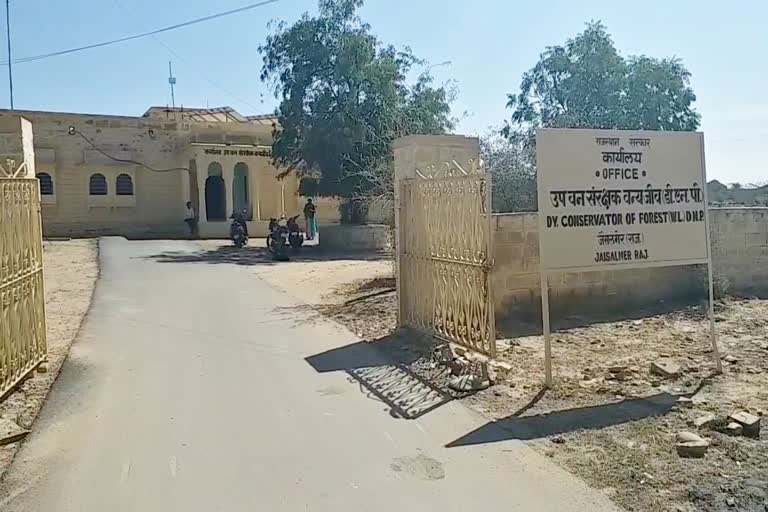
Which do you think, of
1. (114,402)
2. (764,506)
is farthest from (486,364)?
(114,402)

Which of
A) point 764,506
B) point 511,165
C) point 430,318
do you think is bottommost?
point 764,506

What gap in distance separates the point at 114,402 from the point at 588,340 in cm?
530

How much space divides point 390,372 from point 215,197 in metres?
28.0

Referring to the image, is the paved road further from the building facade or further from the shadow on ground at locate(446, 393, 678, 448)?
the building facade

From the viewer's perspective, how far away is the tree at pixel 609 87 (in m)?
27.6

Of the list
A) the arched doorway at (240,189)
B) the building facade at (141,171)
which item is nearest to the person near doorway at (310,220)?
the building facade at (141,171)

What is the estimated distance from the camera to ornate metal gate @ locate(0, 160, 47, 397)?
241 inches

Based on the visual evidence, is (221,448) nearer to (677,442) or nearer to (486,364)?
(486,364)

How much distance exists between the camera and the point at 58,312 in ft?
35.3

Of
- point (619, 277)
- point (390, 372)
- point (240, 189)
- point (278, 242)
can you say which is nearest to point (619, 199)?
point (390, 372)

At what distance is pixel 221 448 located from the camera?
15.8 feet

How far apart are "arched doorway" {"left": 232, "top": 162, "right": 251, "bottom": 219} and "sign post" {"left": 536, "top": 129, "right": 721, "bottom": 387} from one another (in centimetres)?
2710

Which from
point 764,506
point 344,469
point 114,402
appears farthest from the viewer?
point 114,402

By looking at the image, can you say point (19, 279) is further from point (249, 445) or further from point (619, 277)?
point (619, 277)
